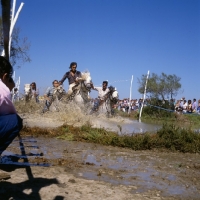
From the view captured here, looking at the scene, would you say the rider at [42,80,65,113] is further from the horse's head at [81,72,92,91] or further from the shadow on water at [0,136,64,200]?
the shadow on water at [0,136,64,200]

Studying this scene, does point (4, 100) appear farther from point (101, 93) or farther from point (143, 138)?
point (101, 93)

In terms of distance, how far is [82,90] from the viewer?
1368cm

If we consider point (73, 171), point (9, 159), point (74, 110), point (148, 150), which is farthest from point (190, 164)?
point (74, 110)

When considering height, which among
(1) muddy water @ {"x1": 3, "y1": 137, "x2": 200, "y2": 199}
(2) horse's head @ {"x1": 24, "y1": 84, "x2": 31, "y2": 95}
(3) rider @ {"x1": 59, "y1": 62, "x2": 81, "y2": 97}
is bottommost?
(1) muddy water @ {"x1": 3, "y1": 137, "x2": 200, "y2": 199}

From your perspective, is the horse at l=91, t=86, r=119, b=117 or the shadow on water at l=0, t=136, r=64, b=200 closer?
the shadow on water at l=0, t=136, r=64, b=200

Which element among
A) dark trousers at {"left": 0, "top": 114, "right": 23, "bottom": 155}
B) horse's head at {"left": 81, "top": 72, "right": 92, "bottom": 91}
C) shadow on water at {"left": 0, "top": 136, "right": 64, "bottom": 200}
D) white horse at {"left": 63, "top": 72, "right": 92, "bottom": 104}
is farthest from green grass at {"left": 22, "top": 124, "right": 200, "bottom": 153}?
horse's head at {"left": 81, "top": 72, "right": 92, "bottom": 91}

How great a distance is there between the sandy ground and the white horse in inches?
260

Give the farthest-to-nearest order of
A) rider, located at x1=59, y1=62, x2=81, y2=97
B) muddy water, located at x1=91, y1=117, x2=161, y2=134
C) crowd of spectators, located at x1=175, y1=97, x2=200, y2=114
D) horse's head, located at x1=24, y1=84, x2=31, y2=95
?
crowd of spectators, located at x1=175, y1=97, x2=200, y2=114, horse's head, located at x1=24, y1=84, x2=31, y2=95, rider, located at x1=59, y1=62, x2=81, y2=97, muddy water, located at x1=91, y1=117, x2=161, y2=134

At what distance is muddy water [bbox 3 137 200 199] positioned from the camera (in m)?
4.21

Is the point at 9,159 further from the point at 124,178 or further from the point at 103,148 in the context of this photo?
the point at 103,148

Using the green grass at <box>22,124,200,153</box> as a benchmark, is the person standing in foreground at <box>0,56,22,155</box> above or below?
above

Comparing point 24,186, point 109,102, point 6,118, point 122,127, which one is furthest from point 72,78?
point 6,118

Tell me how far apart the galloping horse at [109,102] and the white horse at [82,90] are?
1630mm

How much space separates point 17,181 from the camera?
12.5ft
